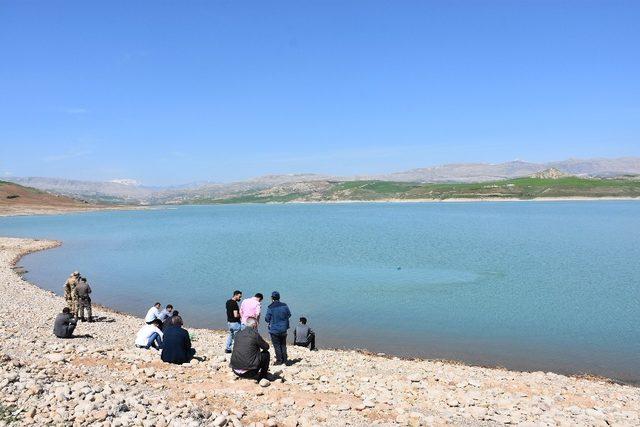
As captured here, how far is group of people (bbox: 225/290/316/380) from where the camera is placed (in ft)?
40.6

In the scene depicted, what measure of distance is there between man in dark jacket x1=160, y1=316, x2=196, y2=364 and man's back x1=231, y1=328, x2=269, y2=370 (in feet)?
7.67

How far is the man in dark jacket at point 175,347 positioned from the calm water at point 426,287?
9012 mm

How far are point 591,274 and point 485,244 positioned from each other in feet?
72.7

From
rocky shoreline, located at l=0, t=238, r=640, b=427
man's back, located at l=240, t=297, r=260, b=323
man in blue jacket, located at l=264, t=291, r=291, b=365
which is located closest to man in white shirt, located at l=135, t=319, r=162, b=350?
rocky shoreline, located at l=0, t=238, r=640, b=427

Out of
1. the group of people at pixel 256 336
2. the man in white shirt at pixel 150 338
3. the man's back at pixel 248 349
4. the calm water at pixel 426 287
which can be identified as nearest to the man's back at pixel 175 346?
the group of people at pixel 256 336

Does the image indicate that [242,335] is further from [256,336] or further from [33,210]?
[33,210]

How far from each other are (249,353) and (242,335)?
49 centimetres

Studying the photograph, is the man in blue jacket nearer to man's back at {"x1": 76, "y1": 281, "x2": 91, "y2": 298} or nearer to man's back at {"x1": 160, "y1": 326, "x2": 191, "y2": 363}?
man's back at {"x1": 160, "y1": 326, "x2": 191, "y2": 363}

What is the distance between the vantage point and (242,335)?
40.6ft

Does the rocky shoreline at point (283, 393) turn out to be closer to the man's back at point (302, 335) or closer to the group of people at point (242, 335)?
the group of people at point (242, 335)

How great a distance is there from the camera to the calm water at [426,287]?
22047 mm

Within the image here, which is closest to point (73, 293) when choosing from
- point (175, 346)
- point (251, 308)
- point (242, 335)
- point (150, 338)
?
point (150, 338)

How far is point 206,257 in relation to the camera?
55594 millimetres

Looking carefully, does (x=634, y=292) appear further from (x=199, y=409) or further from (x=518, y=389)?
(x=199, y=409)
